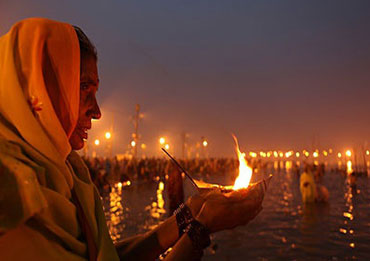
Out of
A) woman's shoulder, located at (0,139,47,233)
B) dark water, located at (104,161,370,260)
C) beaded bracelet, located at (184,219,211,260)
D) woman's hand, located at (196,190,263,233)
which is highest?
woman's shoulder, located at (0,139,47,233)

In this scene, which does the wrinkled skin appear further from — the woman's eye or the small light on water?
the small light on water

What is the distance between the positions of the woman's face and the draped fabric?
0.41 ft

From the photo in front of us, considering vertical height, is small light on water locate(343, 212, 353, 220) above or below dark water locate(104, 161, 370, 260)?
above

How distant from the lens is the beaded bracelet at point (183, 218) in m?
1.54

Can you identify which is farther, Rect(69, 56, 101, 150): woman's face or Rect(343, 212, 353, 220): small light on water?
Rect(343, 212, 353, 220): small light on water

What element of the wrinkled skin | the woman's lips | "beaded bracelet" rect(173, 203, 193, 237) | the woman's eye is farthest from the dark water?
the woman's eye

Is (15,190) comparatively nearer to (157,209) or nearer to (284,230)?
(284,230)

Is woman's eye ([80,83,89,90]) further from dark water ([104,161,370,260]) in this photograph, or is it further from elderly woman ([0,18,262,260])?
dark water ([104,161,370,260])

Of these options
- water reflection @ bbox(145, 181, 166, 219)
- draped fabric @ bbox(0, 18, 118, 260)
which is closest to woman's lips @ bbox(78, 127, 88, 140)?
draped fabric @ bbox(0, 18, 118, 260)

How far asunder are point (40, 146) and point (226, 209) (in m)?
0.84

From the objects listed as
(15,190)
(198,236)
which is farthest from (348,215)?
(15,190)

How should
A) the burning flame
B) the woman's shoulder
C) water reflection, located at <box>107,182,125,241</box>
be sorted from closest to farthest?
the woman's shoulder < the burning flame < water reflection, located at <box>107,182,125,241</box>

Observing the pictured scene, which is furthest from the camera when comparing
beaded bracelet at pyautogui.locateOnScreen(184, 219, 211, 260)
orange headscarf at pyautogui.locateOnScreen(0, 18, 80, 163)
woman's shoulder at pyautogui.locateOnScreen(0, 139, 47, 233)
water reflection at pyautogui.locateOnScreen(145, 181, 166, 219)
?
water reflection at pyautogui.locateOnScreen(145, 181, 166, 219)

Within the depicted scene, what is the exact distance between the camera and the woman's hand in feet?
4.50
